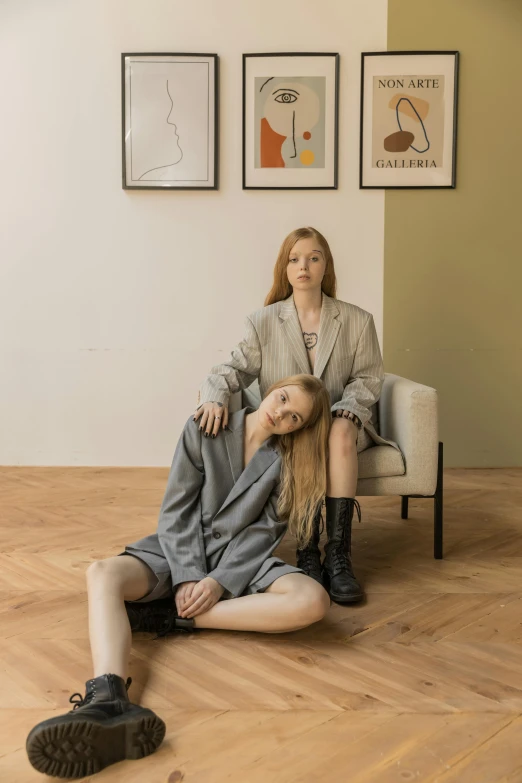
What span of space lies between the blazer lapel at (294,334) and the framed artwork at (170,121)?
5.42ft

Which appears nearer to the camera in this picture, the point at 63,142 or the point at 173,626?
the point at 173,626

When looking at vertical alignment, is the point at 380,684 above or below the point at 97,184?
below

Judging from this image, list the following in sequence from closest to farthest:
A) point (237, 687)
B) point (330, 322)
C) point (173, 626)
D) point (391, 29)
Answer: point (237, 687) < point (173, 626) < point (330, 322) < point (391, 29)

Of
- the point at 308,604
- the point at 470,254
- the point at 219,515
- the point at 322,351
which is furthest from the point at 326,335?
the point at 470,254

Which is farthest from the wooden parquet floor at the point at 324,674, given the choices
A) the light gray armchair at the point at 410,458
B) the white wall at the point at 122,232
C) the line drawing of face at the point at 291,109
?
the line drawing of face at the point at 291,109

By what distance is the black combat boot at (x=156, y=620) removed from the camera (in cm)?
203

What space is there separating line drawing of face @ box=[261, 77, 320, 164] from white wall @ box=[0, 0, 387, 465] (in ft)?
0.57

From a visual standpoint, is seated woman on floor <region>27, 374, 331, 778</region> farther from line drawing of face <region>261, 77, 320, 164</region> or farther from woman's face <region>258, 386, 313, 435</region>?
line drawing of face <region>261, 77, 320, 164</region>

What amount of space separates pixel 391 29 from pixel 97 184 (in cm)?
190

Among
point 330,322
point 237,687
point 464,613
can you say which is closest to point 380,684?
point 237,687

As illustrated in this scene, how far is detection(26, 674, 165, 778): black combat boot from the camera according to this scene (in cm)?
136

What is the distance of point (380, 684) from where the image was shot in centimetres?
178

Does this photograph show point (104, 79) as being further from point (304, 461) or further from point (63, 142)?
point (304, 461)

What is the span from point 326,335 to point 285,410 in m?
0.70
